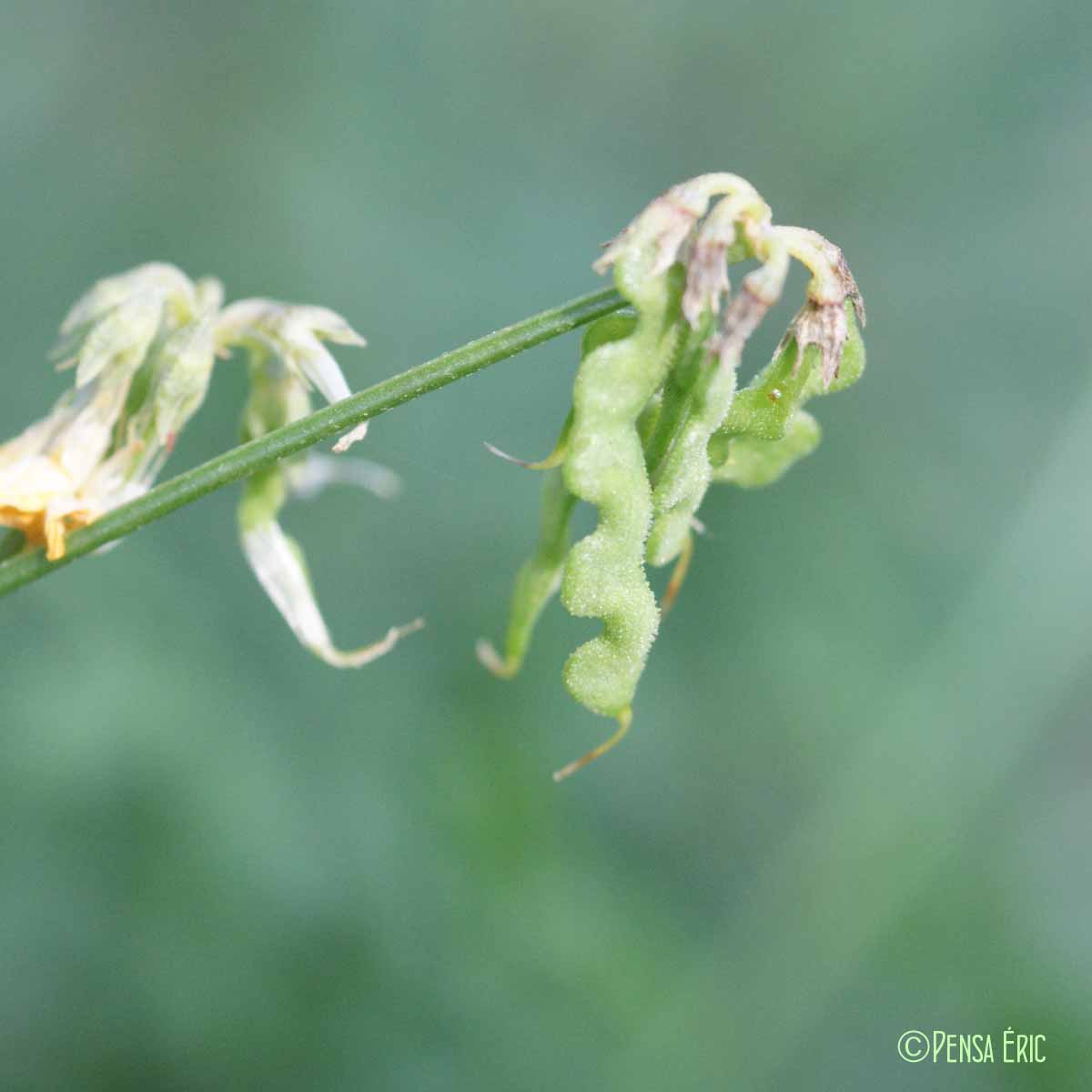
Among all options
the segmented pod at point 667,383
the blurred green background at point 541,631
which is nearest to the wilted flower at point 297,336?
the segmented pod at point 667,383

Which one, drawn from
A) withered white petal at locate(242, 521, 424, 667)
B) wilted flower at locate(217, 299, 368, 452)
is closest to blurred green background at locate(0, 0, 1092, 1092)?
withered white petal at locate(242, 521, 424, 667)

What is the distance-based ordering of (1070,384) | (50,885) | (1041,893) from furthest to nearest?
(1070,384), (1041,893), (50,885)

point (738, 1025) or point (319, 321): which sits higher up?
point (319, 321)

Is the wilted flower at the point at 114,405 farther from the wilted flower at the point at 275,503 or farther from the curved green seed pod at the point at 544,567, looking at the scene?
the curved green seed pod at the point at 544,567

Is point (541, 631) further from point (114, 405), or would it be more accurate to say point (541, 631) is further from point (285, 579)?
point (114, 405)

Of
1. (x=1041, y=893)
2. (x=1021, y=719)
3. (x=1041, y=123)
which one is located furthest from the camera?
(x=1041, y=123)

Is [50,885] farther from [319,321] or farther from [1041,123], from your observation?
[1041,123]

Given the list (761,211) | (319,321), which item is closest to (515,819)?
(319,321)

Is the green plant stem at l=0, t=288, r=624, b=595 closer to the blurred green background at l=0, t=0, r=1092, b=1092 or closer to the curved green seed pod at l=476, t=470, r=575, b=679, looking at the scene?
the curved green seed pod at l=476, t=470, r=575, b=679
